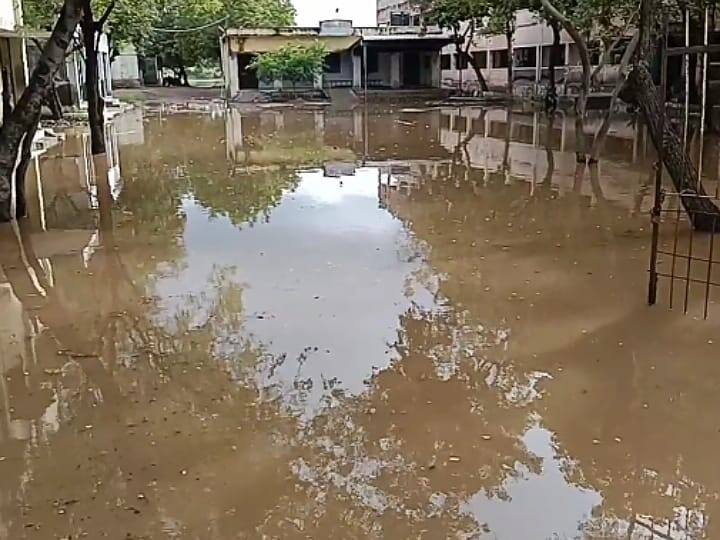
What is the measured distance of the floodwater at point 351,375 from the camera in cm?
410

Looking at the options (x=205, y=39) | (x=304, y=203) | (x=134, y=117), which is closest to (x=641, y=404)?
(x=304, y=203)

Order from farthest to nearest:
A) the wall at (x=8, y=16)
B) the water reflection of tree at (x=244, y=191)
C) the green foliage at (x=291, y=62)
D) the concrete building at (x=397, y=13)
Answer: the concrete building at (x=397, y=13) → the green foliage at (x=291, y=62) → the wall at (x=8, y=16) → the water reflection of tree at (x=244, y=191)

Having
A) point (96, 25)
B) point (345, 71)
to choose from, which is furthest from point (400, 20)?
point (96, 25)

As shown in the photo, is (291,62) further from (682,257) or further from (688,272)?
(688,272)

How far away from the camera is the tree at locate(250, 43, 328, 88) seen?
37438 millimetres

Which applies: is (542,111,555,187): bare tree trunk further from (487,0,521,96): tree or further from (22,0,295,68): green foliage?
(22,0,295,68): green foliage

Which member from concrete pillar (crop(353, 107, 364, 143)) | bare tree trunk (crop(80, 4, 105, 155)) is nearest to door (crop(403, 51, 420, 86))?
concrete pillar (crop(353, 107, 364, 143))

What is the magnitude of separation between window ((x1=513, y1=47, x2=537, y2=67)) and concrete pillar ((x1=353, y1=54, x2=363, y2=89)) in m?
7.56

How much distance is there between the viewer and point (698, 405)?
5.16 meters

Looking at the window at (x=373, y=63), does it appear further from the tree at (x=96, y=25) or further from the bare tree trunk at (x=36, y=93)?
the bare tree trunk at (x=36, y=93)

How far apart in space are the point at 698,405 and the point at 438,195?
7717 millimetres

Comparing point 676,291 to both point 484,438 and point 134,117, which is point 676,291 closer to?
point 484,438

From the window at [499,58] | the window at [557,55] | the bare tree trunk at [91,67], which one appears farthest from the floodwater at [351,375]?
the window at [499,58]

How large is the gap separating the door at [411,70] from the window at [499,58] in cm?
433
